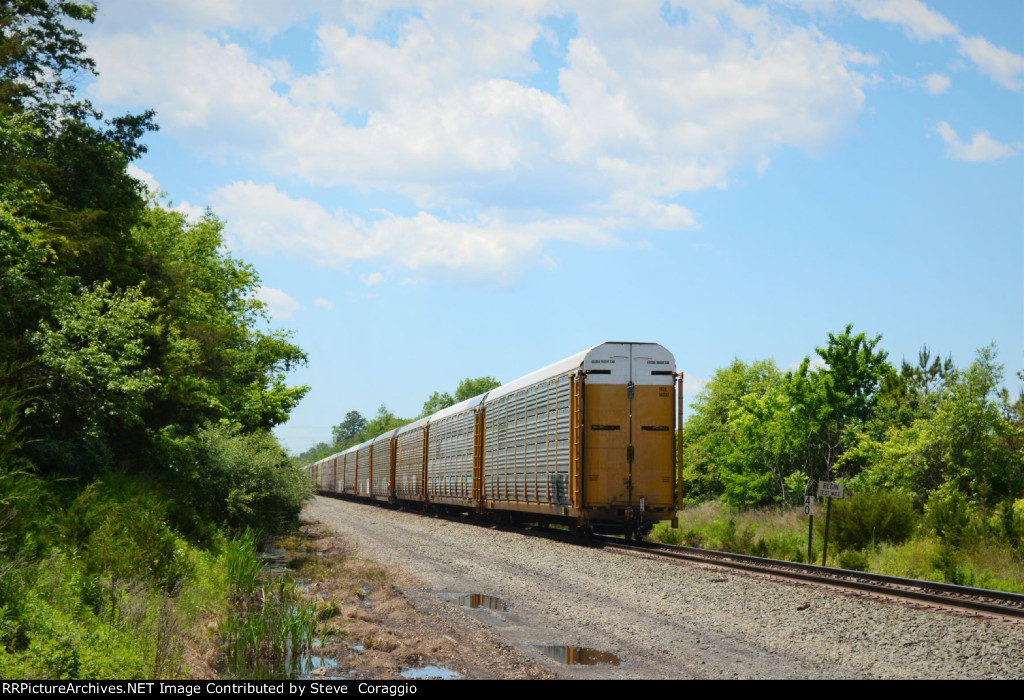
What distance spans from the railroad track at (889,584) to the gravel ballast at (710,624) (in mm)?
567

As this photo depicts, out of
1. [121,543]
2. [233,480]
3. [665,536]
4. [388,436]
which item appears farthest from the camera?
[388,436]

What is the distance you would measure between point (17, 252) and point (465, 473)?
17.0m

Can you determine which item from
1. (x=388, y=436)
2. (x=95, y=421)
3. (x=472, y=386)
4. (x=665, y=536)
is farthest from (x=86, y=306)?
(x=472, y=386)

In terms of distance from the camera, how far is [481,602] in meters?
12.3

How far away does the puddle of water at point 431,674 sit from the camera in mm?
7680

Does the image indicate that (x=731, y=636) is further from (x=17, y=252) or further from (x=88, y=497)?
(x=17, y=252)

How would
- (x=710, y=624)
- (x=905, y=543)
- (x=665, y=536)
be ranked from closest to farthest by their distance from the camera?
(x=710, y=624), (x=905, y=543), (x=665, y=536)

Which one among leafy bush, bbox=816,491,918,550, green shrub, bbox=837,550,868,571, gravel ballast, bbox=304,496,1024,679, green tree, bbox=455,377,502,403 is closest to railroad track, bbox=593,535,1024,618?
gravel ballast, bbox=304,496,1024,679

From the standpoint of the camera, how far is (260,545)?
22734mm

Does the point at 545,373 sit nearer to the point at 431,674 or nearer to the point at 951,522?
the point at 951,522

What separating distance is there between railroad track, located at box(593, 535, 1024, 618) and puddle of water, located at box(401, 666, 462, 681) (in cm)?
664

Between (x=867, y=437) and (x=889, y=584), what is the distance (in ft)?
94.1

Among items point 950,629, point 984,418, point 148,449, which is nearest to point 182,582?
point 950,629

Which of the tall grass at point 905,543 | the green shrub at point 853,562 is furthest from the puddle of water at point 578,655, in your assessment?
the green shrub at point 853,562
